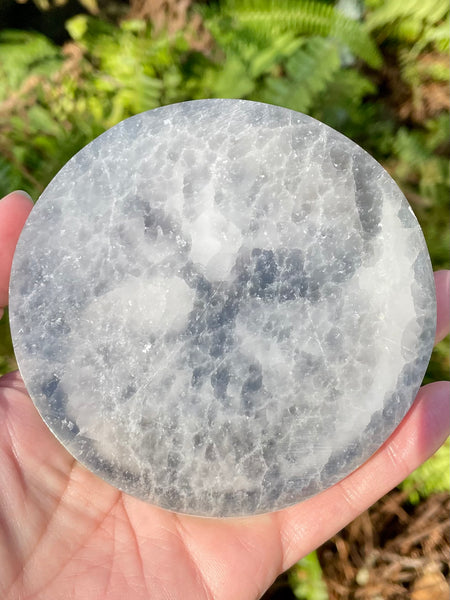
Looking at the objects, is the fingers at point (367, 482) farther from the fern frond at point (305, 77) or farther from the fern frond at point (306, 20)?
the fern frond at point (306, 20)

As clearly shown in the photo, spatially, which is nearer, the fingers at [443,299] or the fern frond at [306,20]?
the fingers at [443,299]

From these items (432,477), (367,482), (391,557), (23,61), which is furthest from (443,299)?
(23,61)

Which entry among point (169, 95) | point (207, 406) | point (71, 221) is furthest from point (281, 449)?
point (169, 95)

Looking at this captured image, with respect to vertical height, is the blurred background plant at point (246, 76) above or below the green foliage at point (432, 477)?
above

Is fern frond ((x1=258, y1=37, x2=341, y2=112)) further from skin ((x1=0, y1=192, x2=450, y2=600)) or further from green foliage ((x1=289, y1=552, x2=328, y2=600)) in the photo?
green foliage ((x1=289, y1=552, x2=328, y2=600))

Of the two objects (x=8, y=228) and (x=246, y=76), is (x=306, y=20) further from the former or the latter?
(x=8, y=228)

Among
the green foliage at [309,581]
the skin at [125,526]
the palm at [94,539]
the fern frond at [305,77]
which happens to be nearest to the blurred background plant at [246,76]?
the fern frond at [305,77]

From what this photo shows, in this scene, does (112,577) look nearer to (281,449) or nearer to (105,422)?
(105,422)

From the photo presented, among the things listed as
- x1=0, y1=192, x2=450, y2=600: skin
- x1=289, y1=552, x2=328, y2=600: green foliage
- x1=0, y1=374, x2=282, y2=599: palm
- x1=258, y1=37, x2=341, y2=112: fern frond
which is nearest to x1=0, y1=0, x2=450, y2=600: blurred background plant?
x1=258, y1=37, x2=341, y2=112: fern frond
